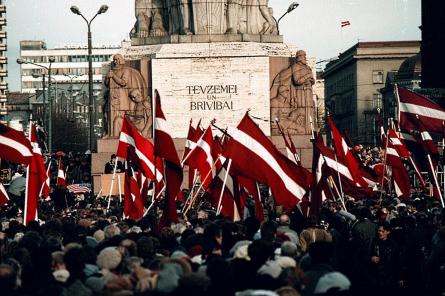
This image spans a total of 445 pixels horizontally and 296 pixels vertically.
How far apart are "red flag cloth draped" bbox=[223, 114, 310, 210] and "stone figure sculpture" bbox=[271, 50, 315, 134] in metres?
25.1

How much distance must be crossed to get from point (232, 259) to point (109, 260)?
4.36 ft

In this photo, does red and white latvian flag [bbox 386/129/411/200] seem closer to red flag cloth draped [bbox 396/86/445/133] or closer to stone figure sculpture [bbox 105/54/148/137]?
red flag cloth draped [bbox 396/86/445/133]

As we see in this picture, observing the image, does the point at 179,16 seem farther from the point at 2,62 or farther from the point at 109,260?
the point at 2,62

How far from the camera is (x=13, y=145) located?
92.2ft

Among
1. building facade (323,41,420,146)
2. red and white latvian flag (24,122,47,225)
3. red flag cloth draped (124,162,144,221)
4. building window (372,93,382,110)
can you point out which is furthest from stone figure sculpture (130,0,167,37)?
building window (372,93,382,110)

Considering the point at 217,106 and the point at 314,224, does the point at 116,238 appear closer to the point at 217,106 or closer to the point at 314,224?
the point at 314,224

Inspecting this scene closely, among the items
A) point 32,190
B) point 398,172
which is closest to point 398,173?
point 398,172

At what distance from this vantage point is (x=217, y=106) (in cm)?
4981

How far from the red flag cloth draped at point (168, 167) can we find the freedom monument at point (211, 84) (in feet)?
81.2

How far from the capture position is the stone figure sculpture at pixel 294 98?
49938 millimetres

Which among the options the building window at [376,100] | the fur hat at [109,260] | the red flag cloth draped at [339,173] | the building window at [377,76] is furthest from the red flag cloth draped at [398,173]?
the building window at [376,100]

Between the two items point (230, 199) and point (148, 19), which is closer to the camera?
point (230, 199)

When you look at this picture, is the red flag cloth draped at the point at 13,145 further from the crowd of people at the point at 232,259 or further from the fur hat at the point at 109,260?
the fur hat at the point at 109,260

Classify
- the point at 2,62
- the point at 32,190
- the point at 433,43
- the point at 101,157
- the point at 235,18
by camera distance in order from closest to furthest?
the point at 32,190
the point at 101,157
the point at 235,18
the point at 433,43
the point at 2,62
